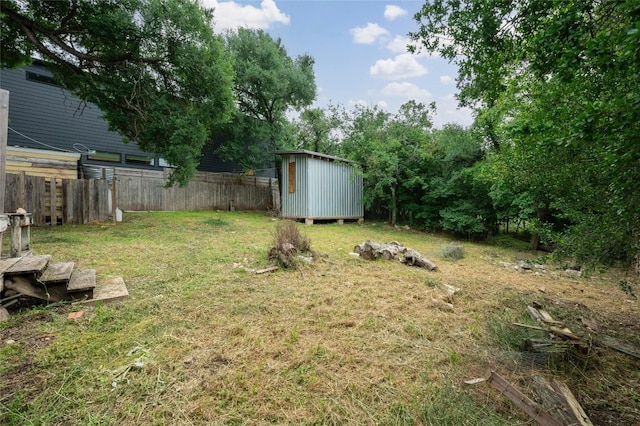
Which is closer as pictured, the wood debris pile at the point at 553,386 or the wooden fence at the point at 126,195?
the wood debris pile at the point at 553,386

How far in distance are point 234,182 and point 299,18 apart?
888cm

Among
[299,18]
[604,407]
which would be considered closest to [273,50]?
[299,18]

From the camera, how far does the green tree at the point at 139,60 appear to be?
6359 millimetres

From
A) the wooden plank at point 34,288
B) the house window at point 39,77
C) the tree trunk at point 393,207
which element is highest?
the house window at point 39,77

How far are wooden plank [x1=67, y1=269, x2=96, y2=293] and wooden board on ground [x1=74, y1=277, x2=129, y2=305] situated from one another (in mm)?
137

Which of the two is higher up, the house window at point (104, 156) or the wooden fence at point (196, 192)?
the house window at point (104, 156)

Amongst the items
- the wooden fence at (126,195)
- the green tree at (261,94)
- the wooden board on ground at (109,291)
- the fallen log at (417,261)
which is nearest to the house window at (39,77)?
the wooden fence at (126,195)

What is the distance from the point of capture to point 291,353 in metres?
2.16

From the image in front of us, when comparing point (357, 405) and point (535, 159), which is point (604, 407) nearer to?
point (357, 405)

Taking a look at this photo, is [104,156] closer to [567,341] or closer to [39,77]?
[39,77]

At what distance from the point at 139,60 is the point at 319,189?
682 cm

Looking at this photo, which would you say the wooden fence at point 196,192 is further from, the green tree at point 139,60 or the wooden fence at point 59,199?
the green tree at point 139,60

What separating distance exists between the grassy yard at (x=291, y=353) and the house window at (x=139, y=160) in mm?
10381

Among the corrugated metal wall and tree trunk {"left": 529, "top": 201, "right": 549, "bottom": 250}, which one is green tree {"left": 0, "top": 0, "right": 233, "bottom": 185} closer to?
the corrugated metal wall
